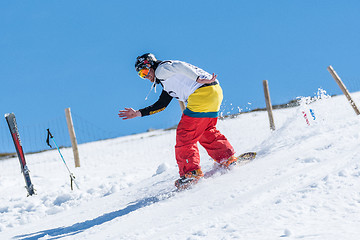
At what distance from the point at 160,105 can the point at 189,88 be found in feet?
1.49

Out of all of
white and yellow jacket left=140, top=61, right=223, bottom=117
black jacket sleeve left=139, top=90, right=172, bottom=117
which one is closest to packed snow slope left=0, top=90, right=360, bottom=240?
white and yellow jacket left=140, top=61, right=223, bottom=117

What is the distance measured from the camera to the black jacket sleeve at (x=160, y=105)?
4477 mm

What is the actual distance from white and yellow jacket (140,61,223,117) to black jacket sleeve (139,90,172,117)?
7 cm

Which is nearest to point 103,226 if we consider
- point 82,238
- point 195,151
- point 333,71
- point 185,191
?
point 82,238

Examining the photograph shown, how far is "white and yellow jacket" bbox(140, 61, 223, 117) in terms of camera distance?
165 inches

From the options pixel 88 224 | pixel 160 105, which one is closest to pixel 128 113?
pixel 160 105

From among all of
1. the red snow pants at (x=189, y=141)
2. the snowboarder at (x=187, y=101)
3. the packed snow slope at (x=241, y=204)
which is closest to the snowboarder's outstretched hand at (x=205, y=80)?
the snowboarder at (x=187, y=101)

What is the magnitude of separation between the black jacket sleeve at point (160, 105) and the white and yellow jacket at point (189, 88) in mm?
75

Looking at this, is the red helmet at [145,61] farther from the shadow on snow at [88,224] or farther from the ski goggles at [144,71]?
the shadow on snow at [88,224]

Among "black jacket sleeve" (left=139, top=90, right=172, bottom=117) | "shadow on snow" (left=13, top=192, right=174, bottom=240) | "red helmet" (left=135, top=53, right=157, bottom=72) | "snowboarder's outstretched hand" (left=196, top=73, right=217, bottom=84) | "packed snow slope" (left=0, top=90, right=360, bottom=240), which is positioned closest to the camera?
"packed snow slope" (left=0, top=90, right=360, bottom=240)

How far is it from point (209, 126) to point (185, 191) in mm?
894

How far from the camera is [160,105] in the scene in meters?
4.52

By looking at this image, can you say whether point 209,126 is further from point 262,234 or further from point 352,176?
point 262,234

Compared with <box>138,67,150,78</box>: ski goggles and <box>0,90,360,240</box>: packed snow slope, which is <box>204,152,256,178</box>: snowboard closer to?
<box>0,90,360,240</box>: packed snow slope
